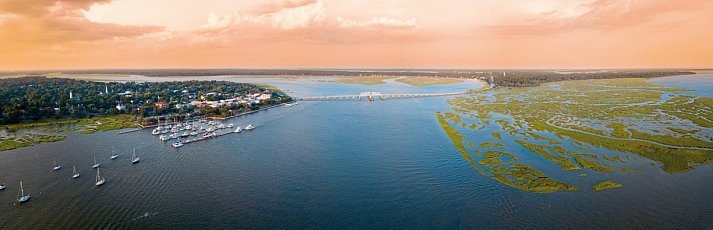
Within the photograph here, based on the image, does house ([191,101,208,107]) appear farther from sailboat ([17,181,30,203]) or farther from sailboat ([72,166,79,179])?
sailboat ([17,181,30,203])

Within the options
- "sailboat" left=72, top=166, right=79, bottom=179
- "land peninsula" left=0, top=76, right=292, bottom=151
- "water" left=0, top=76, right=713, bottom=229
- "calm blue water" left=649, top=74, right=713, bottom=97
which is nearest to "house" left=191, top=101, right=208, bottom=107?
"land peninsula" left=0, top=76, right=292, bottom=151

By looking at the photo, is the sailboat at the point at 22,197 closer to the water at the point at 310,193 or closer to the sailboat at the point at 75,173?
the water at the point at 310,193

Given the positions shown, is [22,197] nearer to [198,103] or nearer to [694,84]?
[198,103]

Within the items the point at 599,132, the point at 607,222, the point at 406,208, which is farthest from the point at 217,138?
the point at 599,132

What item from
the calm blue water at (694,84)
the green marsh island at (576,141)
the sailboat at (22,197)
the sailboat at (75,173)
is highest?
the calm blue water at (694,84)

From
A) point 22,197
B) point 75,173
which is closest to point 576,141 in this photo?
point 75,173

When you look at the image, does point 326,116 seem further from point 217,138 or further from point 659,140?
point 659,140

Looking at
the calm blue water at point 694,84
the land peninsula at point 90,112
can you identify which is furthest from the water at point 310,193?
the calm blue water at point 694,84

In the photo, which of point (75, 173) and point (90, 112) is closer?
point (75, 173)
